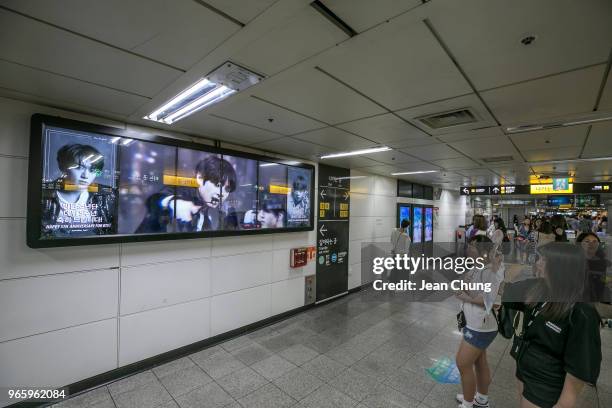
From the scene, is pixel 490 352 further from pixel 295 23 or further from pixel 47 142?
pixel 47 142

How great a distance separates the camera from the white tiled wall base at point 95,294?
7.50ft

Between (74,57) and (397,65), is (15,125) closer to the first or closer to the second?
(74,57)

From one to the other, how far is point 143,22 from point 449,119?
2.52 m

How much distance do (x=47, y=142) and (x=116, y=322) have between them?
71.7 inches

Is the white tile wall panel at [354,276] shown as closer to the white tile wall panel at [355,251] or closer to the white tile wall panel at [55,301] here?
the white tile wall panel at [355,251]

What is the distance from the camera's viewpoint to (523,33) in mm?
1299

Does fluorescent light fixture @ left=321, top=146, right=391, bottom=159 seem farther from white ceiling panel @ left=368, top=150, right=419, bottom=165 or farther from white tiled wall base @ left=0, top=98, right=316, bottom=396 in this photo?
white tiled wall base @ left=0, top=98, right=316, bottom=396

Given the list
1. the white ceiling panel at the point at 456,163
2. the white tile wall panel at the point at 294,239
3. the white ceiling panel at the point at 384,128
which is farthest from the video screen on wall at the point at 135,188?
the white ceiling panel at the point at 456,163

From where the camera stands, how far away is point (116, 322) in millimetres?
2787

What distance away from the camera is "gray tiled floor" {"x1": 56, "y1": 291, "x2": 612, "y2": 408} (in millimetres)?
2525

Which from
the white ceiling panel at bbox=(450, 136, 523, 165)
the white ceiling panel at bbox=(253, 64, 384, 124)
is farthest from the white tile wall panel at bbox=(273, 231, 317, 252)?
the white ceiling panel at bbox=(450, 136, 523, 165)

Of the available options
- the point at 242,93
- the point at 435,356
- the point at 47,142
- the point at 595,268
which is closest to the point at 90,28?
the point at 242,93

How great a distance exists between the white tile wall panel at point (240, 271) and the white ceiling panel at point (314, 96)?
2.29 metres

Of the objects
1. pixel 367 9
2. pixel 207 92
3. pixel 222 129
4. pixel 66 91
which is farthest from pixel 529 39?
pixel 66 91
